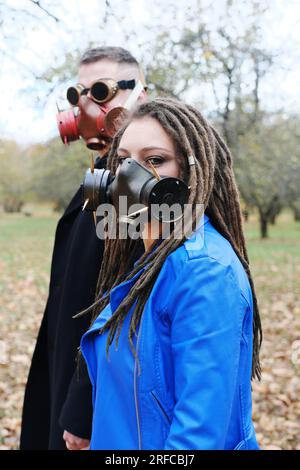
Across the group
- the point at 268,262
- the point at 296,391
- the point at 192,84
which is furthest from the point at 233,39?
the point at 268,262

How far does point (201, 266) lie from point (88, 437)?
1.01 meters

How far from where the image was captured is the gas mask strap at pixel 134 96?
88.8 inches

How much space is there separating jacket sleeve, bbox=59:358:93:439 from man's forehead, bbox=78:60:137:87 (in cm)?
139

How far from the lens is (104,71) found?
7.84ft

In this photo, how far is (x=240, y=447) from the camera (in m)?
1.39

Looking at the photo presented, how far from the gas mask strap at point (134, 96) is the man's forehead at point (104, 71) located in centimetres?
12

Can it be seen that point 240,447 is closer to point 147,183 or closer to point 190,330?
point 190,330

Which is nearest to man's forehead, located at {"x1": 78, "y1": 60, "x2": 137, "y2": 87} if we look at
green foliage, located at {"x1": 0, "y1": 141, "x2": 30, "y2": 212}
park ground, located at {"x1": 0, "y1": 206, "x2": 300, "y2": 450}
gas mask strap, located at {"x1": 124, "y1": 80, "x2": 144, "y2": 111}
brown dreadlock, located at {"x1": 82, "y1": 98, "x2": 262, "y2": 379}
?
gas mask strap, located at {"x1": 124, "y1": 80, "x2": 144, "y2": 111}

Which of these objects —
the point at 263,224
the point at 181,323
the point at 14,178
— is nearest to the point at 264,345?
the point at 181,323

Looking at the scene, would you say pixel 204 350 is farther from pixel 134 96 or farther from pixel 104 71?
pixel 104 71

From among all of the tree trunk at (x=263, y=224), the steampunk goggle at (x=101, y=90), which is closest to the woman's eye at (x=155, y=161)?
the steampunk goggle at (x=101, y=90)

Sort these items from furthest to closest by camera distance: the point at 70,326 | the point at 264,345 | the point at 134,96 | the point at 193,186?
1. the point at 264,345
2. the point at 134,96
3. the point at 70,326
4. the point at 193,186

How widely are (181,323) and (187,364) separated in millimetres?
105

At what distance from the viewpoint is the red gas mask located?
7.61 feet
